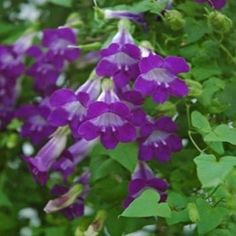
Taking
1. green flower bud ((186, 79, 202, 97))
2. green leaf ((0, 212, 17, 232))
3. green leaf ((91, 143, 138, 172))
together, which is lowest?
green leaf ((0, 212, 17, 232))

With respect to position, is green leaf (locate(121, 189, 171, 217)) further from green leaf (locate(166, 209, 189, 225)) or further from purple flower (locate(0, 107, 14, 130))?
purple flower (locate(0, 107, 14, 130))

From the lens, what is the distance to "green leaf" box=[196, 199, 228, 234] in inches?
Result: 49.1

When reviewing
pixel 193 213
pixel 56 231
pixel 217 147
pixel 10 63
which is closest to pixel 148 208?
pixel 193 213

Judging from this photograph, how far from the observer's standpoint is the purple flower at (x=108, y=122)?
138 cm

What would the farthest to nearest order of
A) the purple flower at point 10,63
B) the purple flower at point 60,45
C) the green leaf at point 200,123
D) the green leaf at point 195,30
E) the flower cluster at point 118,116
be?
the purple flower at point 10,63 < the purple flower at point 60,45 < the green leaf at point 195,30 < the flower cluster at point 118,116 < the green leaf at point 200,123

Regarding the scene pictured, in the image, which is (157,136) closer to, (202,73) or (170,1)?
(202,73)

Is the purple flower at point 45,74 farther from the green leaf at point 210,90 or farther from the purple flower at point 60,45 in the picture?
the green leaf at point 210,90

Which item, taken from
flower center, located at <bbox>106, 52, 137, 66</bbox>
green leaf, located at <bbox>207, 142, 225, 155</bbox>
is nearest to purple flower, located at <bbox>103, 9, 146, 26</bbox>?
flower center, located at <bbox>106, 52, 137, 66</bbox>

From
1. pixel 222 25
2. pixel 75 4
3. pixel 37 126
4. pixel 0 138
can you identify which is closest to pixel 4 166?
pixel 0 138

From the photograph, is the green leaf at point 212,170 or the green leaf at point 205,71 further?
the green leaf at point 205,71

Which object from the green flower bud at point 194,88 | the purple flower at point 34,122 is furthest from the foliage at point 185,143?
the purple flower at point 34,122

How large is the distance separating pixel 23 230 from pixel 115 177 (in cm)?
53

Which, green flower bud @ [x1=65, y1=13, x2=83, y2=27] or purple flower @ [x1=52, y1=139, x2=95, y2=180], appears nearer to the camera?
purple flower @ [x1=52, y1=139, x2=95, y2=180]

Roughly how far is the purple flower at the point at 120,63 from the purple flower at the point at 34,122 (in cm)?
34
